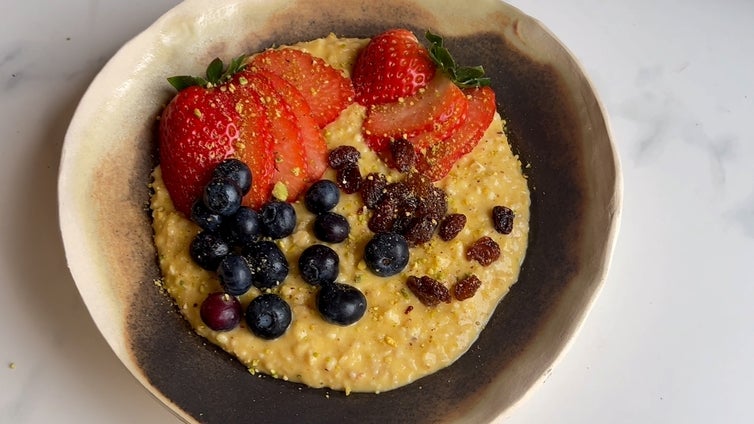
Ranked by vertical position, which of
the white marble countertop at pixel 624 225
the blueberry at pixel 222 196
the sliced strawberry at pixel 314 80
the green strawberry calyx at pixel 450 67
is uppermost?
the green strawberry calyx at pixel 450 67

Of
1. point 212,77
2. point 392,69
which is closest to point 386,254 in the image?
point 392,69

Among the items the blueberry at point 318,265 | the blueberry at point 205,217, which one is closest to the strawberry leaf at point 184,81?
the blueberry at point 205,217

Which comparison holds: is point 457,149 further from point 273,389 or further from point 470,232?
point 273,389

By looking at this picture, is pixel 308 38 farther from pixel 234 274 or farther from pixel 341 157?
pixel 234 274

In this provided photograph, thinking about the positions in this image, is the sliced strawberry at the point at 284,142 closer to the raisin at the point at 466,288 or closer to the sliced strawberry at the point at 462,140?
the sliced strawberry at the point at 462,140

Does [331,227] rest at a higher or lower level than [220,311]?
higher

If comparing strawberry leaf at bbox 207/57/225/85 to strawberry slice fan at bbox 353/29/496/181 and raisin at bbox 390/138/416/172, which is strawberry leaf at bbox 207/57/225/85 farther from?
raisin at bbox 390/138/416/172
